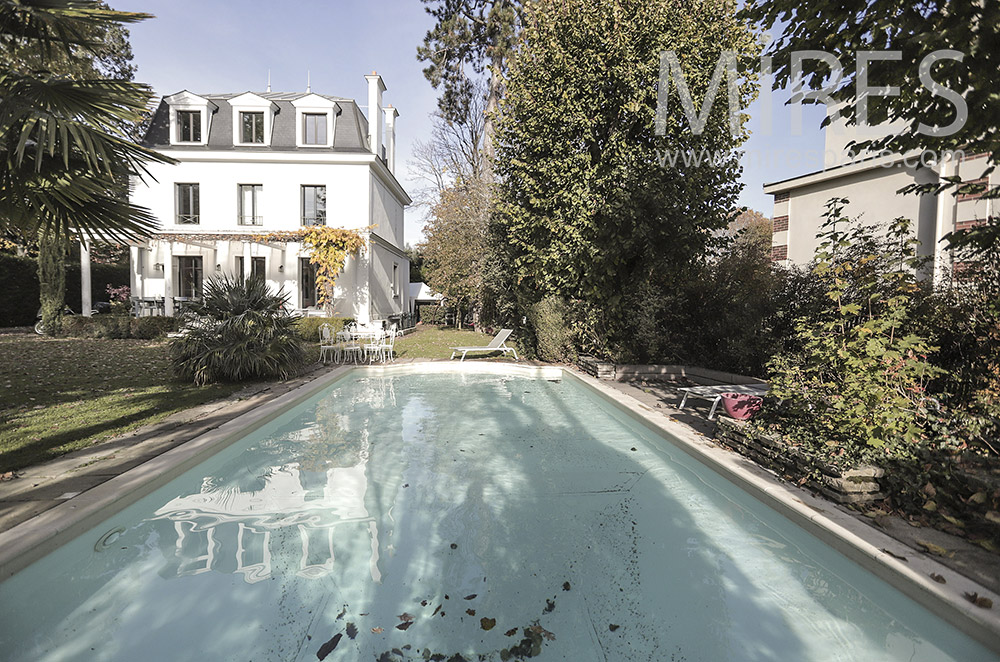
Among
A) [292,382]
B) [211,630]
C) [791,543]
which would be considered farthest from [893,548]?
[292,382]

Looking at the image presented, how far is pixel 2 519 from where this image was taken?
11.2ft

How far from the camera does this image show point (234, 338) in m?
9.79

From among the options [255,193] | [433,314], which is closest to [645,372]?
[255,193]

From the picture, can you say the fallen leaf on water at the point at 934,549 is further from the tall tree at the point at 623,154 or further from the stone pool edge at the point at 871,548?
the tall tree at the point at 623,154

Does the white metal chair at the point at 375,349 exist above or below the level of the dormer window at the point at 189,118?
below

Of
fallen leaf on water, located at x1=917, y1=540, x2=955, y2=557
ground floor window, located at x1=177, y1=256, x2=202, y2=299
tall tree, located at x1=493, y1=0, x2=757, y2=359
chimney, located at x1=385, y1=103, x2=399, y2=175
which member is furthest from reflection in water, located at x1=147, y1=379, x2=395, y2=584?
chimney, located at x1=385, y1=103, x2=399, y2=175

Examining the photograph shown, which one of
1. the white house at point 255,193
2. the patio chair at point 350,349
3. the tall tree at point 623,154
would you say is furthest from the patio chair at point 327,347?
the tall tree at point 623,154

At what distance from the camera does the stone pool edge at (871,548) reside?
252 centimetres

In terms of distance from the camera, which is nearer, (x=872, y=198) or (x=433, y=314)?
(x=872, y=198)

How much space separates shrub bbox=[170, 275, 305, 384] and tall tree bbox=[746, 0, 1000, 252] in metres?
9.75

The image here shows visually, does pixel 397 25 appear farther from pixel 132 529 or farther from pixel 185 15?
pixel 132 529

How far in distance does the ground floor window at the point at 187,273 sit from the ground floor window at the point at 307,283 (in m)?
4.97

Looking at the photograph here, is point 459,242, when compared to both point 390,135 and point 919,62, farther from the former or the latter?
point 919,62

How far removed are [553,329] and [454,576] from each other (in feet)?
33.7
